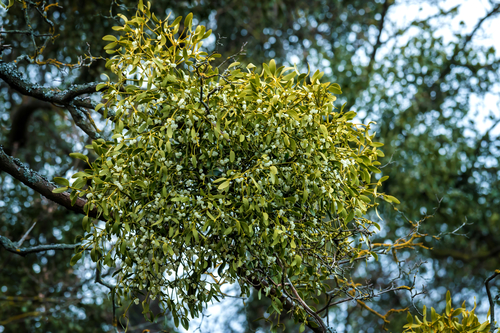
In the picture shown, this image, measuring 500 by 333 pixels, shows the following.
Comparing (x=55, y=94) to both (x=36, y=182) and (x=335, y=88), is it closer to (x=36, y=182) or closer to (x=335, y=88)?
(x=36, y=182)

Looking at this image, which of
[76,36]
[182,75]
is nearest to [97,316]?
[76,36]

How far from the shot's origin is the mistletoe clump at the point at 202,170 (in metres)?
1.14

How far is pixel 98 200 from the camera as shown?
1156 mm

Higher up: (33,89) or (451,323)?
(33,89)

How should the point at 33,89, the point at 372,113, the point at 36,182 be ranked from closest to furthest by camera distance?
1. the point at 36,182
2. the point at 33,89
3. the point at 372,113

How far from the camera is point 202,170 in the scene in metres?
1.23

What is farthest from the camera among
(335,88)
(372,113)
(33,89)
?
(372,113)

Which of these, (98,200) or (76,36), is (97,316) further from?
(98,200)

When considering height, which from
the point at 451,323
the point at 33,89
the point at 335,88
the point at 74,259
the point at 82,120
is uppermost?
the point at 33,89

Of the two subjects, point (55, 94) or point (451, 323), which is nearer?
point (451, 323)

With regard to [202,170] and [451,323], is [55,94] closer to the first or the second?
[202,170]

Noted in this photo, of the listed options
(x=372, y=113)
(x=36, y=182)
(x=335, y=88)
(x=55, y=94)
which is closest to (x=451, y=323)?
(x=335, y=88)

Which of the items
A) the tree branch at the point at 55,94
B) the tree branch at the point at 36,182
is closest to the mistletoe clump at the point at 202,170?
the tree branch at the point at 36,182

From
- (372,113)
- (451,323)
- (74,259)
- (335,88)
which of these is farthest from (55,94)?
(372,113)
